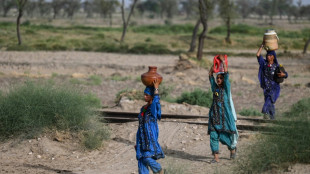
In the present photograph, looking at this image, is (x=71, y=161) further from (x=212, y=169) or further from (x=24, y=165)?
(x=212, y=169)

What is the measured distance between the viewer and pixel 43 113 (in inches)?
374

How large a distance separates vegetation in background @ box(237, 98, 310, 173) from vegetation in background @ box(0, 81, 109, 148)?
3.55 m

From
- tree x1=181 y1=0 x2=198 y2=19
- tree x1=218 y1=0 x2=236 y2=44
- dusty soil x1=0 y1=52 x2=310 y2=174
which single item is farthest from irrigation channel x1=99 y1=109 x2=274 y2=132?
tree x1=181 y1=0 x2=198 y2=19

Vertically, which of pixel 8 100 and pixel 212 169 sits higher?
pixel 8 100

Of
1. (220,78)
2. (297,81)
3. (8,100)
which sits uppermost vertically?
(220,78)

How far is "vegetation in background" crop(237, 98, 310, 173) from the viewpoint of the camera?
21.0 feet

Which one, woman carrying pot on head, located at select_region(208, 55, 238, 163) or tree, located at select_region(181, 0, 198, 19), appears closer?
woman carrying pot on head, located at select_region(208, 55, 238, 163)

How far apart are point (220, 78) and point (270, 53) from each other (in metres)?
2.35

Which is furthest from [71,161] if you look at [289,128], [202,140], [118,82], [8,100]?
[118,82]

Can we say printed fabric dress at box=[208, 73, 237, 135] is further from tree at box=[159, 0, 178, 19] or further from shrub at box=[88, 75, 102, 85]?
tree at box=[159, 0, 178, 19]

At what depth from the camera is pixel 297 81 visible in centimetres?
2073

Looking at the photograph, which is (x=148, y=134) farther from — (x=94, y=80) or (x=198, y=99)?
(x=94, y=80)

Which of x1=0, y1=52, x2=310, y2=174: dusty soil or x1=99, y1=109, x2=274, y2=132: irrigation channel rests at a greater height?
x1=99, y1=109, x2=274, y2=132: irrigation channel

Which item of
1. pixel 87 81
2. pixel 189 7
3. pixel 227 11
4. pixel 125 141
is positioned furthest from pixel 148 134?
pixel 189 7
